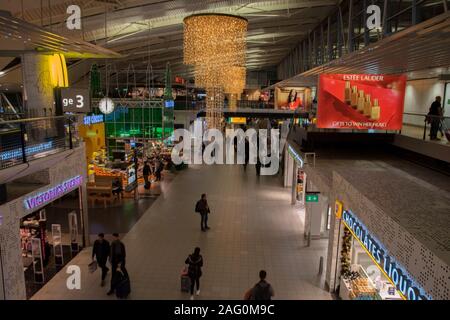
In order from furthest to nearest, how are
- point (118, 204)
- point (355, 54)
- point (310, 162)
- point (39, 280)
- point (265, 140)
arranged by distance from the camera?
point (265, 140) → point (118, 204) → point (310, 162) → point (39, 280) → point (355, 54)

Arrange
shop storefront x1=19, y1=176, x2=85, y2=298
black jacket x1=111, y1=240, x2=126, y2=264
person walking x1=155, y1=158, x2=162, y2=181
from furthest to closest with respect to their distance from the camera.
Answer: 1. person walking x1=155, y1=158, x2=162, y2=181
2. shop storefront x1=19, y1=176, x2=85, y2=298
3. black jacket x1=111, y1=240, x2=126, y2=264

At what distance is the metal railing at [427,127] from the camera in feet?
26.8

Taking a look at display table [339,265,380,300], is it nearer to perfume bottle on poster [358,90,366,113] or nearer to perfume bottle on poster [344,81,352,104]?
perfume bottle on poster [358,90,366,113]

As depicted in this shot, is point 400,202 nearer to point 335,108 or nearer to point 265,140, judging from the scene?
point 335,108

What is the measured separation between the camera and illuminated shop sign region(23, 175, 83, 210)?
22.7 feet

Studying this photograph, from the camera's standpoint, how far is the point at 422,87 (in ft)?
49.9

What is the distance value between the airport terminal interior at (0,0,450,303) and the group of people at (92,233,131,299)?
26mm

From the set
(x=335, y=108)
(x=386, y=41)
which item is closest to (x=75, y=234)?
(x=335, y=108)

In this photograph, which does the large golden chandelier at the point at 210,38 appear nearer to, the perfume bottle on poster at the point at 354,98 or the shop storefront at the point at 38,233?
the perfume bottle on poster at the point at 354,98

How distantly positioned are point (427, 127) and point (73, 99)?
8.65m

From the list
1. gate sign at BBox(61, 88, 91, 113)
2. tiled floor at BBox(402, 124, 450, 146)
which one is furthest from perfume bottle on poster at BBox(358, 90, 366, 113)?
gate sign at BBox(61, 88, 91, 113)

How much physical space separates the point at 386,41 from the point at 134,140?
15448 mm

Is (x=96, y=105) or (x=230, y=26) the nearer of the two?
(x=230, y=26)

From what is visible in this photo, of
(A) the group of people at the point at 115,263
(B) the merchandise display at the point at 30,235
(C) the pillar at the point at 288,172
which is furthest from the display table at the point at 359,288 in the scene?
(C) the pillar at the point at 288,172
